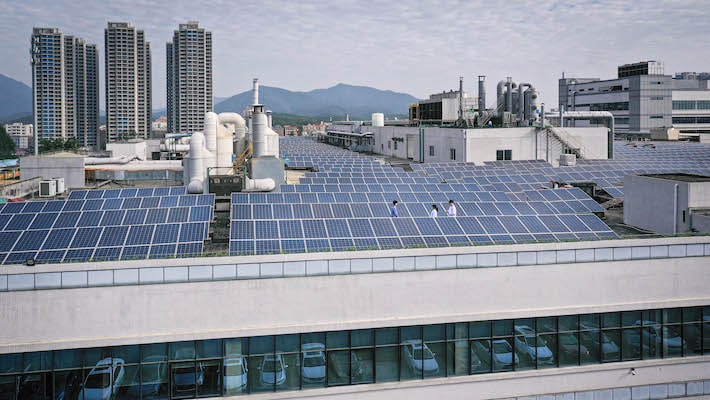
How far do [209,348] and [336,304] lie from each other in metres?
3.74

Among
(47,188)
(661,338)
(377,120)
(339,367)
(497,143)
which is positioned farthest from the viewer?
(377,120)

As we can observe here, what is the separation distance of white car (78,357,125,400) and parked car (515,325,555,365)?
1159cm

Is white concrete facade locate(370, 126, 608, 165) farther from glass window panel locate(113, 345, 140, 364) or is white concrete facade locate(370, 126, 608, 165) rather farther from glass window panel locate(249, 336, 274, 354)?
glass window panel locate(113, 345, 140, 364)

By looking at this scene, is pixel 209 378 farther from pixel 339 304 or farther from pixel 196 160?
pixel 196 160

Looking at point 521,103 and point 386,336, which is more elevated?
point 521,103

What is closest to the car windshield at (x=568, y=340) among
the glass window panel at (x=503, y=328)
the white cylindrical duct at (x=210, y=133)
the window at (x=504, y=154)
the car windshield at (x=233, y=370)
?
the glass window panel at (x=503, y=328)

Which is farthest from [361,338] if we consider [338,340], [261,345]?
[261,345]

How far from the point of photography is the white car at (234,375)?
16828 millimetres

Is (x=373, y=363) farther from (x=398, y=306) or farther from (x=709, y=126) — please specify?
(x=709, y=126)

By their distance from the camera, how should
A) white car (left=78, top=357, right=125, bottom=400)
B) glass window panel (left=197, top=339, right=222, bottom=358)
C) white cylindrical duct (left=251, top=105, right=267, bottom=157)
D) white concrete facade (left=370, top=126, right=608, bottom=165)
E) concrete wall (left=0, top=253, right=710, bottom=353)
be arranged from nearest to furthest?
white car (left=78, top=357, right=125, bottom=400)
concrete wall (left=0, top=253, right=710, bottom=353)
glass window panel (left=197, top=339, right=222, bottom=358)
white cylindrical duct (left=251, top=105, right=267, bottom=157)
white concrete facade (left=370, top=126, right=608, bottom=165)

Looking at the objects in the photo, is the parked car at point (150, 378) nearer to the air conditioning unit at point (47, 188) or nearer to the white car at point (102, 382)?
the white car at point (102, 382)

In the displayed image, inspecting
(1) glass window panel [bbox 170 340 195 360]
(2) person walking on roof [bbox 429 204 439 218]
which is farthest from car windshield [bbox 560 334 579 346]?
(1) glass window panel [bbox 170 340 195 360]

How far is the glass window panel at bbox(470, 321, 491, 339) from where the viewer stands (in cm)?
1852

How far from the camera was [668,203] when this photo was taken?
2419 centimetres
